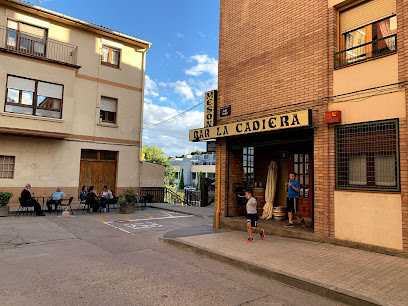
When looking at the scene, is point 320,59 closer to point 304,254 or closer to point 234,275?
point 304,254

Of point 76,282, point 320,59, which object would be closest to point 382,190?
point 320,59

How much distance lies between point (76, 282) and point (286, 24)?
8275 millimetres

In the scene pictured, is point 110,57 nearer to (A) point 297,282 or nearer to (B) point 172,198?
(B) point 172,198

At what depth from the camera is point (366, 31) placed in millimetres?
6957

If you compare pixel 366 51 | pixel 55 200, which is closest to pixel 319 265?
pixel 366 51

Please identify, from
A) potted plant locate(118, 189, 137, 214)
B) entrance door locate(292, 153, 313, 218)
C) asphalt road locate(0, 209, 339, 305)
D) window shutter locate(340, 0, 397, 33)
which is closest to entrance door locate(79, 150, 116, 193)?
potted plant locate(118, 189, 137, 214)

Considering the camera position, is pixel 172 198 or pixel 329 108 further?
pixel 172 198

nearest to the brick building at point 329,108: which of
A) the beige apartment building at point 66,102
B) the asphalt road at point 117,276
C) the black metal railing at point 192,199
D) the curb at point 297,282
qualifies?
the curb at point 297,282

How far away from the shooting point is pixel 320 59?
7504 millimetres

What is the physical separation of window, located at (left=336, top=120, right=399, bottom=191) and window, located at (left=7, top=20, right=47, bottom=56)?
16.7 metres

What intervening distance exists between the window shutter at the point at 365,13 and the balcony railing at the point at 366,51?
578mm

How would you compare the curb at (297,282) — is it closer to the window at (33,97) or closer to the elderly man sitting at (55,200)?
the elderly man sitting at (55,200)

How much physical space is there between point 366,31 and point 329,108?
1.99 metres

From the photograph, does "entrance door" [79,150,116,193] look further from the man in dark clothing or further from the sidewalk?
the sidewalk
